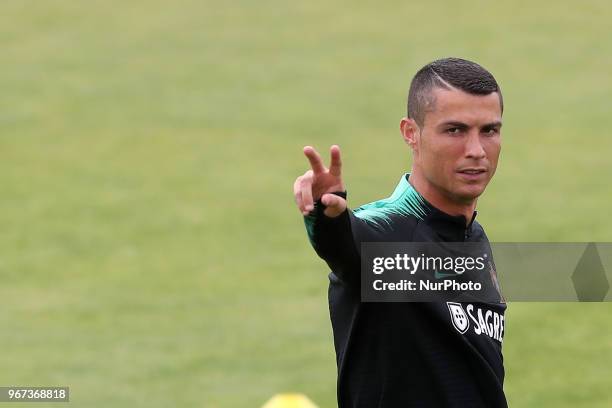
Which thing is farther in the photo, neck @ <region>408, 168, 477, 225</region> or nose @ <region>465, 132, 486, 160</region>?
neck @ <region>408, 168, 477, 225</region>

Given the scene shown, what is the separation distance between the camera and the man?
5.07m

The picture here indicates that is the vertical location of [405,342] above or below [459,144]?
below

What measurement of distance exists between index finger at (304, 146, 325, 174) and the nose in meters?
0.80

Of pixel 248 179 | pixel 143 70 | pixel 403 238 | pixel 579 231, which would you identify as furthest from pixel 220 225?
pixel 403 238

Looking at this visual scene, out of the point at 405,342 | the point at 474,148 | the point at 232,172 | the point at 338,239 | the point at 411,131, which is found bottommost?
the point at 405,342

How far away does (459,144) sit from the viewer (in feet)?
17.2

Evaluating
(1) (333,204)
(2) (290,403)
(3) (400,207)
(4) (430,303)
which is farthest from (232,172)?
(1) (333,204)

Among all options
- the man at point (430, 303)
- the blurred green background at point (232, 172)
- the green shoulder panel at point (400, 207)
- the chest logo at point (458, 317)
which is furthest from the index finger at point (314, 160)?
the blurred green background at point (232, 172)

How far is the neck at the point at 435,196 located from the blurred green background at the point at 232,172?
24.6 feet

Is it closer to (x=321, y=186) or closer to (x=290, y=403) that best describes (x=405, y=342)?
(x=321, y=186)

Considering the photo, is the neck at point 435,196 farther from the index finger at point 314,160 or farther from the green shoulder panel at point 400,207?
the index finger at point 314,160

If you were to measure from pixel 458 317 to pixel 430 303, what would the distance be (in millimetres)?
173

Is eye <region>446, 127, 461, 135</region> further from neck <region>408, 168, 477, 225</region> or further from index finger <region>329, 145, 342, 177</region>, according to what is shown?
index finger <region>329, 145, 342, 177</region>

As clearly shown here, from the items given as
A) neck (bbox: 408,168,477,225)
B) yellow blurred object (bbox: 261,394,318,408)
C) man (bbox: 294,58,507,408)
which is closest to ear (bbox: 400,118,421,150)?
man (bbox: 294,58,507,408)
